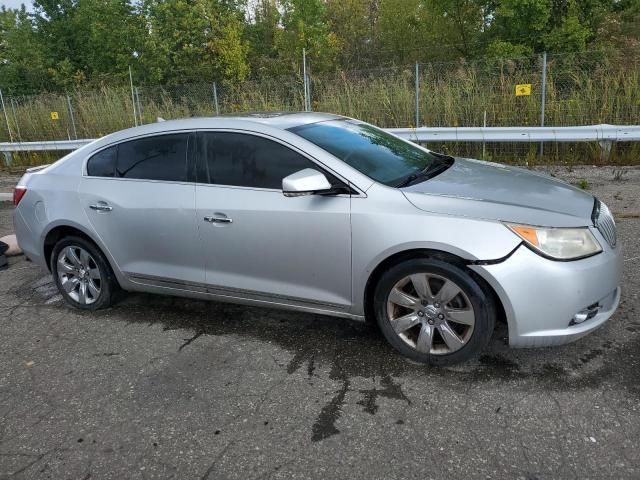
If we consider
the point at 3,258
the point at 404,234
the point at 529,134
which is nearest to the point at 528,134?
the point at 529,134

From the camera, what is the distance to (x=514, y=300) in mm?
3061

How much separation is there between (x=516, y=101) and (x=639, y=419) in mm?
9539

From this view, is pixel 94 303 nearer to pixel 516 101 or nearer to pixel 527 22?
pixel 516 101

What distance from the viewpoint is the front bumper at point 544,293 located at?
9.89ft

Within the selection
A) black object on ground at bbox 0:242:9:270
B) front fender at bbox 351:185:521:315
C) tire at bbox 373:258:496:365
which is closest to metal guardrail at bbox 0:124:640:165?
black object on ground at bbox 0:242:9:270

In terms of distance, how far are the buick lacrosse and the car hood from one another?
1 centimetres

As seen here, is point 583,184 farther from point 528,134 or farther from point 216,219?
point 216,219

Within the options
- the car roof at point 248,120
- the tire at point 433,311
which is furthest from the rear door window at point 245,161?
the tire at point 433,311

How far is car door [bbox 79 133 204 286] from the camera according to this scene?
13.2 ft

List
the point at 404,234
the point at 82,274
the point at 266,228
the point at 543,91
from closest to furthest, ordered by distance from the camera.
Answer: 1. the point at 404,234
2. the point at 266,228
3. the point at 82,274
4. the point at 543,91

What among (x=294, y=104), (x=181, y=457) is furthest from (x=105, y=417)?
(x=294, y=104)

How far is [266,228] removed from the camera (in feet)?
Result: 12.0

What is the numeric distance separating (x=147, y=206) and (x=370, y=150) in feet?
5.50

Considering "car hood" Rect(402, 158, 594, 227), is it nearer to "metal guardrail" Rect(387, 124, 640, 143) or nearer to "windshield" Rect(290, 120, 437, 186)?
"windshield" Rect(290, 120, 437, 186)
